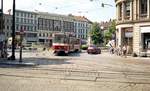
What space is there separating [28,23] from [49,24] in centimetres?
1014

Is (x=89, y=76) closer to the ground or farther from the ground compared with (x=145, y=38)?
closer to the ground

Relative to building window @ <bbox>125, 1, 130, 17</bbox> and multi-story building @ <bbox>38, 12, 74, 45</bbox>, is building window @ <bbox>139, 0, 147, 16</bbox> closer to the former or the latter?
building window @ <bbox>125, 1, 130, 17</bbox>

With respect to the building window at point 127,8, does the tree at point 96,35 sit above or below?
below

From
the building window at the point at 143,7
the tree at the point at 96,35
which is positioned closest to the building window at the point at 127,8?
the building window at the point at 143,7

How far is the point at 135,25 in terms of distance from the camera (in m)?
48.3

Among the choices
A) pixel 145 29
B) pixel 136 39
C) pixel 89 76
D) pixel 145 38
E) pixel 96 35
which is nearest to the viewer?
pixel 89 76

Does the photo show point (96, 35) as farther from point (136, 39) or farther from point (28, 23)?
point (136, 39)

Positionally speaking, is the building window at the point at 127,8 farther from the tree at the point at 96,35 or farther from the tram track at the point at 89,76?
the tree at the point at 96,35

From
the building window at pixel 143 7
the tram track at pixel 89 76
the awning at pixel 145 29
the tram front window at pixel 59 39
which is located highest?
the building window at pixel 143 7

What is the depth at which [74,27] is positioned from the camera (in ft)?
526

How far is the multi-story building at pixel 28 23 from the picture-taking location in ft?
440

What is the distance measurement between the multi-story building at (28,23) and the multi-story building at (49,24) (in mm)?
2515

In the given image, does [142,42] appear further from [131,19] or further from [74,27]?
[74,27]

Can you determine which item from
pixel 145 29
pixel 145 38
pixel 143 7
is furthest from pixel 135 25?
pixel 143 7
